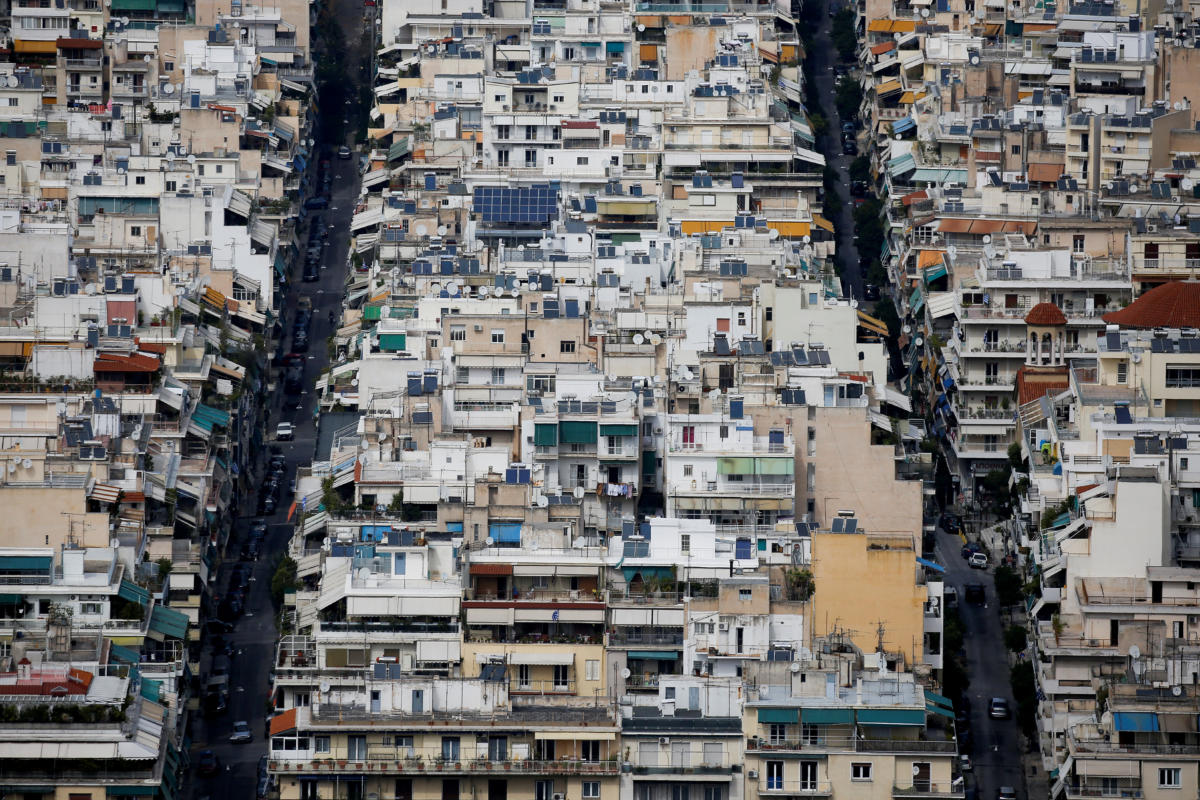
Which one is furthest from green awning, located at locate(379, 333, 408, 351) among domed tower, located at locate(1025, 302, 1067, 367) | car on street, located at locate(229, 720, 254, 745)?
car on street, located at locate(229, 720, 254, 745)

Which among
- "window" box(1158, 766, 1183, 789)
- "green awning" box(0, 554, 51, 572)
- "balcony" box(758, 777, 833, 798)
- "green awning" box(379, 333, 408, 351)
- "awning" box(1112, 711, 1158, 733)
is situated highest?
"green awning" box(379, 333, 408, 351)

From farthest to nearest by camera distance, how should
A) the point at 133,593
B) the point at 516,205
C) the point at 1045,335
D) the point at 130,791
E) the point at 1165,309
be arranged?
the point at 516,205
the point at 1045,335
the point at 1165,309
the point at 133,593
the point at 130,791

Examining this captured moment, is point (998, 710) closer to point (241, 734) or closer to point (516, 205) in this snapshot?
point (241, 734)

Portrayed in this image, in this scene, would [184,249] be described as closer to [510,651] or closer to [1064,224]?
[1064,224]

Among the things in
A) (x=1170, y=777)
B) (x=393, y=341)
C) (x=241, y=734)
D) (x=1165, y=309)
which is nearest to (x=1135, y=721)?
(x=1170, y=777)

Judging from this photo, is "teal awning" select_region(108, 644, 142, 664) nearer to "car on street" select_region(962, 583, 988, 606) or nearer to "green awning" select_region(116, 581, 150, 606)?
"green awning" select_region(116, 581, 150, 606)

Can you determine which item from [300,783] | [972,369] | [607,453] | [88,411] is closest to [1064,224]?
[972,369]

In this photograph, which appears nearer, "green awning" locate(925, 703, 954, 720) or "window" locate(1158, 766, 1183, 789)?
"window" locate(1158, 766, 1183, 789)
